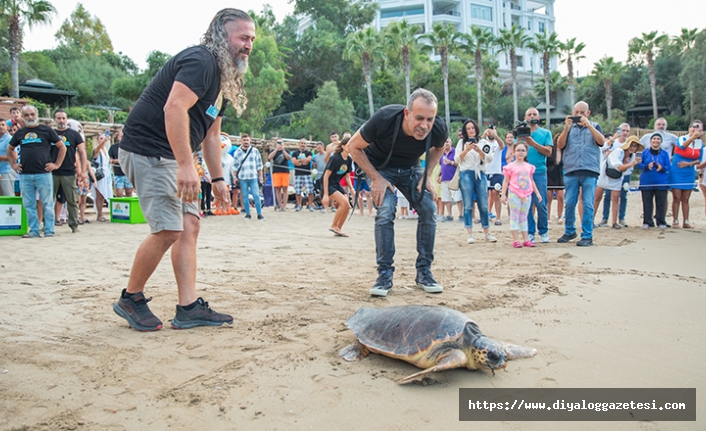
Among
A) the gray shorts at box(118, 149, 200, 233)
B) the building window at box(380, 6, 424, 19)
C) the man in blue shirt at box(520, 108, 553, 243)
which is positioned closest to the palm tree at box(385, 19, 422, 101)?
the building window at box(380, 6, 424, 19)

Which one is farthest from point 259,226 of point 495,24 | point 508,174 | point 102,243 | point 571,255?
point 495,24

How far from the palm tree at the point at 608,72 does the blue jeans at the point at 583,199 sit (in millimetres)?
41262

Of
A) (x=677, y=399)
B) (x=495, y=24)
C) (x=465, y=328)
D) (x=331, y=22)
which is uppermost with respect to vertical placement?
(x=495, y=24)

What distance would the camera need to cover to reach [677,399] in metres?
2.29

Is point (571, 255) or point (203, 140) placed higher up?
point (203, 140)

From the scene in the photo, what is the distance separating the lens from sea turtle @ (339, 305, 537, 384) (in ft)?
8.11

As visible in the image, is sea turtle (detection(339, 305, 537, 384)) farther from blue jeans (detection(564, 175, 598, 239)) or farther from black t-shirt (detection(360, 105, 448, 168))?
blue jeans (detection(564, 175, 598, 239))

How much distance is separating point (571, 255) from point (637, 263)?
2.51ft

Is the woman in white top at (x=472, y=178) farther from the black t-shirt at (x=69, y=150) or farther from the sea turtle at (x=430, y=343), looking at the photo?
the black t-shirt at (x=69, y=150)

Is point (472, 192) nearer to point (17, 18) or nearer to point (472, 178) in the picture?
point (472, 178)

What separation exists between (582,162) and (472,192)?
1.59 metres

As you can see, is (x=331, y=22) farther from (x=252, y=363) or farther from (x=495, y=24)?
(x=252, y=363)

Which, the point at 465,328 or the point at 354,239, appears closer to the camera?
the point at 465,328

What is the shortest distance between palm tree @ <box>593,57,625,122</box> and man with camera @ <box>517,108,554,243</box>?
4090cm
